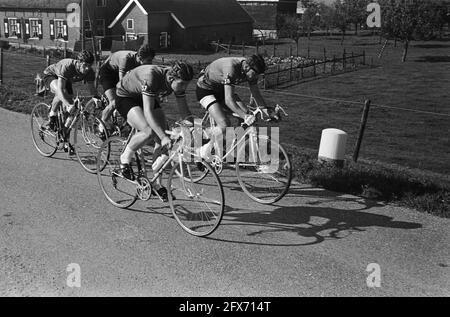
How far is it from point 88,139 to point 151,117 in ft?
12.1

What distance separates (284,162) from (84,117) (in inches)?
152

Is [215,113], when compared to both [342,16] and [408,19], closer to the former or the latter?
[408,19]

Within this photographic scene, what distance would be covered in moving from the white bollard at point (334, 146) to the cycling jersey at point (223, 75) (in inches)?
82.6

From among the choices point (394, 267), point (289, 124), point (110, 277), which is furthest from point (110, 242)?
point (289, 124)

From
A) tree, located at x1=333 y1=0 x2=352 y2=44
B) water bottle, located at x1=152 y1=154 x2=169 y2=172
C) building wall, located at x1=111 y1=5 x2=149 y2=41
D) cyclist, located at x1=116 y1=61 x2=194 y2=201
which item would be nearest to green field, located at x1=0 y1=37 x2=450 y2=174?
building wall, located at x1=111 y1=5 x2=149 y2=41

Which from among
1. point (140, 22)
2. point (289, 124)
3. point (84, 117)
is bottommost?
point (289, 124)

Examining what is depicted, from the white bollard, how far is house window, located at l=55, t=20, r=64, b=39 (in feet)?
166

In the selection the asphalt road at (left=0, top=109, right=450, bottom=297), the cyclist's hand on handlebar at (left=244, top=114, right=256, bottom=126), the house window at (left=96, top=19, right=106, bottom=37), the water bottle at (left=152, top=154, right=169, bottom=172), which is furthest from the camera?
the house window at (left=96, top=19, right=106, bottom=37)

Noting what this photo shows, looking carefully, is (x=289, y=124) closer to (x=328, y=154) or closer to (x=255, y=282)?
(x=328, y=154)

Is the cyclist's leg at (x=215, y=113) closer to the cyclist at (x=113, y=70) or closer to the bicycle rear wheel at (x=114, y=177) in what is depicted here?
the bicycle rear wheel at (x=114, y=177)

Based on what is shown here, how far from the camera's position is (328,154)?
9.11 m

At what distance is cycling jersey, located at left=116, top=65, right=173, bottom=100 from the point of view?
650 cm

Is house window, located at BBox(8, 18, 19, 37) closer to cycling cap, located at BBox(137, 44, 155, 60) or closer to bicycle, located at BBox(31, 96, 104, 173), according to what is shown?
bicycle, located at BBox(31, 96, 104, 173)

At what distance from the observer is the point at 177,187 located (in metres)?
6.68
